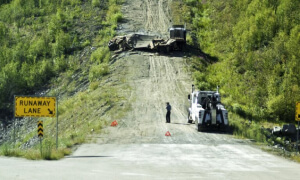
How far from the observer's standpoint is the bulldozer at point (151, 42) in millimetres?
52969

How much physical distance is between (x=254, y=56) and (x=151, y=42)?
1186 cm

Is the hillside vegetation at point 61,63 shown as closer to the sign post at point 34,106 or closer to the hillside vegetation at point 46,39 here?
the hillside vegetation at point 46,39

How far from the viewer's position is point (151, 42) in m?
54.1

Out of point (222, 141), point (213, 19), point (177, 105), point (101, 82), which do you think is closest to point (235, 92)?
point (177, 105)

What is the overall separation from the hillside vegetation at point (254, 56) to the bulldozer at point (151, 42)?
3.21 metres

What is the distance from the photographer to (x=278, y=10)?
2213 inches

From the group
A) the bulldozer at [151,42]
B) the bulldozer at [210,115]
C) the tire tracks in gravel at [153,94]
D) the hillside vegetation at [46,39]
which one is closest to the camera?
the tire tracks in gravel at [153,94]

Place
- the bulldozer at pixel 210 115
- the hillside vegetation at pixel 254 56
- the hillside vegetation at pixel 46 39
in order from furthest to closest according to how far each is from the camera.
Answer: the hillside vegetation at pixel 46 39, the hillside vegetation at pixel 254 56, the bulldozer at pixel 210 115

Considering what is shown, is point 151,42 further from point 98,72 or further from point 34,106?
point 34,106

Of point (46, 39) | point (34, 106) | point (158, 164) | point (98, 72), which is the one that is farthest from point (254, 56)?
point (158, 164)

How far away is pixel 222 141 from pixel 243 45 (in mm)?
29827

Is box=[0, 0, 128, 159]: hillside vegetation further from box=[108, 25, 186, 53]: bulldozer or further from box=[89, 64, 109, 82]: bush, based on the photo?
box=[108, 25, 186, 53]: bulldozer

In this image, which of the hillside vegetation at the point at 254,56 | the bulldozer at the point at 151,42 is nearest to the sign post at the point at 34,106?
the hillside vegetation at the point at 254,56

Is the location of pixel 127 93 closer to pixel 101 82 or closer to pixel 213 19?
pixel 101 82
